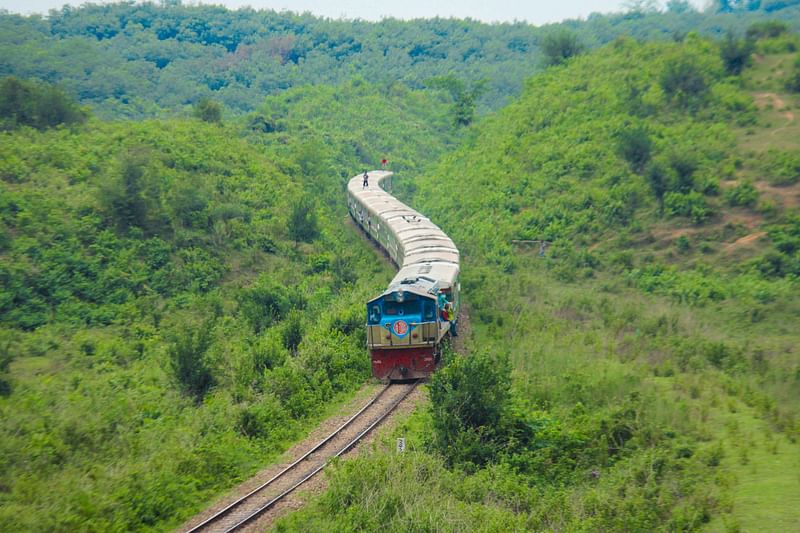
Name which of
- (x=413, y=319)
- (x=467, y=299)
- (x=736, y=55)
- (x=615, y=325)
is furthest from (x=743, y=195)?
(x=413, y=319)

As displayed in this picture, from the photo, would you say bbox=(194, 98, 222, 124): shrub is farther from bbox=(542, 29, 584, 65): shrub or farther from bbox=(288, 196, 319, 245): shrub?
bbox=(542, 29, 584, 65): shrub

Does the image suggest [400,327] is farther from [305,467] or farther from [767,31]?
[767,31]

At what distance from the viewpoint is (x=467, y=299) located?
97.2 ft

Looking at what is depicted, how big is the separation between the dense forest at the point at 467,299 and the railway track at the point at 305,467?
743mm

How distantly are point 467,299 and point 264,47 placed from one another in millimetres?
85971

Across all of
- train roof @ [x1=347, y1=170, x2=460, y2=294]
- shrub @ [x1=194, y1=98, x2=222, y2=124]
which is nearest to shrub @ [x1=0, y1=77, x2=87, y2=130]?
shrub @ [x1=194, y1=98, x2=222, y2=124]

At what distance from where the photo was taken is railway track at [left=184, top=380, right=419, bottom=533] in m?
12.2

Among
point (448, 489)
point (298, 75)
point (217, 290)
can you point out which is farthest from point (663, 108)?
point (298, 75)

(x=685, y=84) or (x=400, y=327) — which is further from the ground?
(x=685, y=84)

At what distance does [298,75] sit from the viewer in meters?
98.2

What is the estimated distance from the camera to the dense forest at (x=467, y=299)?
12.5 metres

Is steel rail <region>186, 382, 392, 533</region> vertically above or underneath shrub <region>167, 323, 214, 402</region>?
underneath

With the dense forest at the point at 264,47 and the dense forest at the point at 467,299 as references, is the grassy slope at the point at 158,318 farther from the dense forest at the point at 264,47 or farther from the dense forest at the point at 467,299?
the dense forest at the point at 264,47

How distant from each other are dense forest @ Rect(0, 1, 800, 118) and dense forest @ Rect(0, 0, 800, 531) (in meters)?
7.21
